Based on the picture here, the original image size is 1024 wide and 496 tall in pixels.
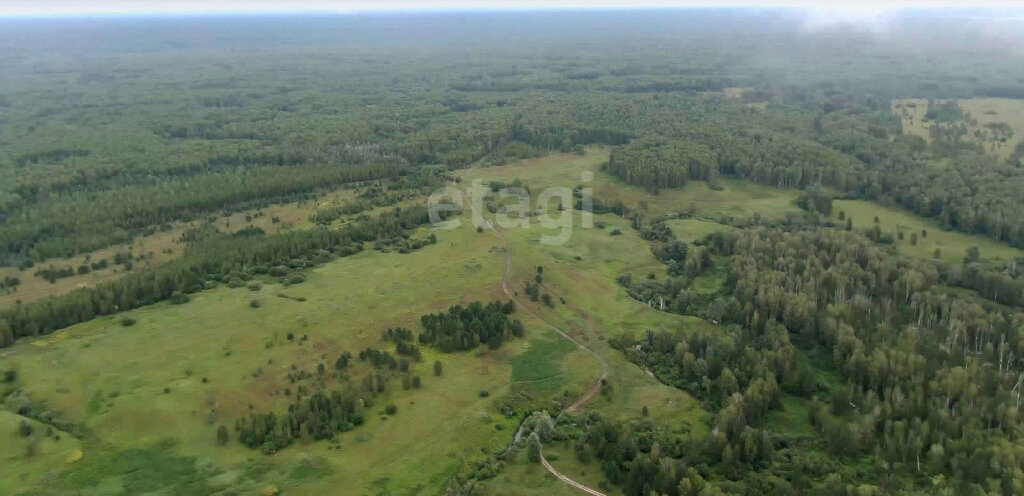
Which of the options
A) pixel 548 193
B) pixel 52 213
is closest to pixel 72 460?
pixel 52 213

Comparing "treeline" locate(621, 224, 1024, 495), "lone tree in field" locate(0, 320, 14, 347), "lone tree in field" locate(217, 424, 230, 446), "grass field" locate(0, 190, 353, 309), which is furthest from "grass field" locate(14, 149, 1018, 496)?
"grass field" locate(0, 190, 353, 309)

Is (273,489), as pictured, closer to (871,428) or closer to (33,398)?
(33,398)

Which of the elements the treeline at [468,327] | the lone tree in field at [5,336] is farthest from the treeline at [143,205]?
the treeline at [468,327]

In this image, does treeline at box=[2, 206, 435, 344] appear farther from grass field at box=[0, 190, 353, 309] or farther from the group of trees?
the group of trees

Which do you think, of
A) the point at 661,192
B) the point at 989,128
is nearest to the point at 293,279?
the point at 661,192

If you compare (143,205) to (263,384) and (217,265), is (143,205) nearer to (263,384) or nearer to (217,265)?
(217,265)

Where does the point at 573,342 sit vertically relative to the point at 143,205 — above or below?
below

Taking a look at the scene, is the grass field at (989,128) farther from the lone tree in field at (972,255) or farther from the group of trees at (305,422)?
the group of trees at (305,422)
